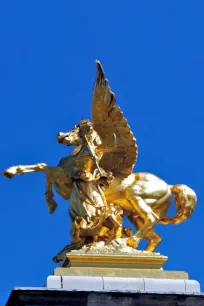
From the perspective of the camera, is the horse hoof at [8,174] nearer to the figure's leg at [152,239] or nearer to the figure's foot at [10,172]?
the figure's foot at [10,172]

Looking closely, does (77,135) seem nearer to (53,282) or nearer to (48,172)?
(48,172)

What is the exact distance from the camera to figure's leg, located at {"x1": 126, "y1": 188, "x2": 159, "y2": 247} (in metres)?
22.4

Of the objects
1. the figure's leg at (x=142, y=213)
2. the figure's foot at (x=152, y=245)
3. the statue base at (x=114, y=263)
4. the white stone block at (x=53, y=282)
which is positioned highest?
the figure's leg at (x=142, y=213)

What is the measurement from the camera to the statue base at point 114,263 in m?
21.1

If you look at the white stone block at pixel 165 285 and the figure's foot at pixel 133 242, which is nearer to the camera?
the white stone block at pixel 165 285

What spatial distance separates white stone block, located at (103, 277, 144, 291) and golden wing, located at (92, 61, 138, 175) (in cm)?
292

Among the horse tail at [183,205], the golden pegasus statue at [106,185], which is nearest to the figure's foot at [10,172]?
the golden pegasus statue at [106,185]

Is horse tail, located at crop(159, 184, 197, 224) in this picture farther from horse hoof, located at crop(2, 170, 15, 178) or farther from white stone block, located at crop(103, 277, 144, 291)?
horse hoof, located at crop(2, 170, 15, 178)

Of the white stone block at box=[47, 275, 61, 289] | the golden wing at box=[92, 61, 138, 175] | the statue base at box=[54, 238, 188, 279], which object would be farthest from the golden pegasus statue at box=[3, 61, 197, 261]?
the white stone block at box=[47, 275, 61, 289]

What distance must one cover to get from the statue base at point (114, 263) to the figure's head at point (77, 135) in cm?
219

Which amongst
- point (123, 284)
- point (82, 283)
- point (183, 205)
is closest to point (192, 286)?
point (123, 284)

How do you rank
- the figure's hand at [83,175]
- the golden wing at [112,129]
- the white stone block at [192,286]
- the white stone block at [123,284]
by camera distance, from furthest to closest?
the golden wing at [112,129]
the figure's hand at [83,175]
the white stone block at [192,286]
the white stone block at [123,284]

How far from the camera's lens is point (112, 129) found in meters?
22.9

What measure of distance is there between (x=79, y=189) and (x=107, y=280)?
7.78 ft
